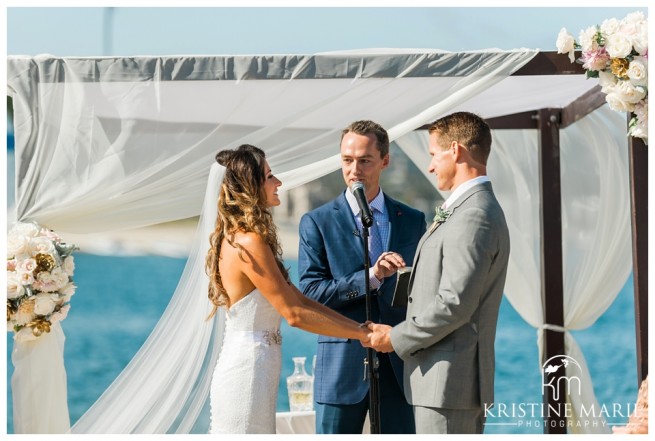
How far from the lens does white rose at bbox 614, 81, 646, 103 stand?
422 centimetres

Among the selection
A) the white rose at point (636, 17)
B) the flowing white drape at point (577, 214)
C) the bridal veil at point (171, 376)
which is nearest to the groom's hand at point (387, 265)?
the bridal veil at point (171, 376)

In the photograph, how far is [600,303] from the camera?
6.21 meters

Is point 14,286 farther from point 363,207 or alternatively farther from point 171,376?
point 363,207

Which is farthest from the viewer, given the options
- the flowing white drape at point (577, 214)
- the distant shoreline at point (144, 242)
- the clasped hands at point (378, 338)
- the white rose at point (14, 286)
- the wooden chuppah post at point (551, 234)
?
the distant shoreline at point (144, 242)

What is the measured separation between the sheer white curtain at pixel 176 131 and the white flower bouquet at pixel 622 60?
310mm

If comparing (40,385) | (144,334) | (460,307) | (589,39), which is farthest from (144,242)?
(460,307)

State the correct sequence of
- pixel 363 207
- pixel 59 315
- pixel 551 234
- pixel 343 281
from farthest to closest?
pixel 551 234
pixel 59 315
pixel 343 281
pixel 363 207

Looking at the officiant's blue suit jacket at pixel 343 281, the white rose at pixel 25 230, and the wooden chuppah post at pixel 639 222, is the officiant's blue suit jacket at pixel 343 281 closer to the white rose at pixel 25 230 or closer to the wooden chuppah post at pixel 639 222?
the wooden chuppah post at pixel 639 222

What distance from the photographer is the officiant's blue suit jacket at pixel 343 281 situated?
4090 millimetres

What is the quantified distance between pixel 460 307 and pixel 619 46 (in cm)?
161

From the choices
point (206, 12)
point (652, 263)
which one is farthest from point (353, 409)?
point (206, 12)

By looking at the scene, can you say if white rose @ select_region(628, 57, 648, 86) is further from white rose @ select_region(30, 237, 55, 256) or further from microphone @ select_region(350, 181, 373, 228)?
white rose @ select_region(30, 237, 55, 256)

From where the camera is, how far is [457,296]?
11.3 feet

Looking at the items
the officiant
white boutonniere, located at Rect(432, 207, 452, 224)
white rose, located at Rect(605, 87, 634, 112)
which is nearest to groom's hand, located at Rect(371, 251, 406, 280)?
the officiant
